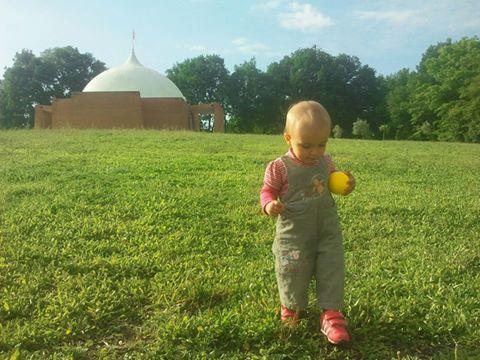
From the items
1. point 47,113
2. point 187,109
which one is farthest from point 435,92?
point 47,113

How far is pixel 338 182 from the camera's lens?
276 cm

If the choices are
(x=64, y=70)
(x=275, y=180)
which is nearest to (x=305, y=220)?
(x=275, y=180)

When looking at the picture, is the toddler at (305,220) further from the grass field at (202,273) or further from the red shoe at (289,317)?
the grass field at (202,273)

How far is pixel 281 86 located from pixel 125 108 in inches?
1059

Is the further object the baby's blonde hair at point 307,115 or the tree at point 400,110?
the tree at point 400,110

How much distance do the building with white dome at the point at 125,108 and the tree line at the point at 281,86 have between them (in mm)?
17792

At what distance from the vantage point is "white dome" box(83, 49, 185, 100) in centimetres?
3519

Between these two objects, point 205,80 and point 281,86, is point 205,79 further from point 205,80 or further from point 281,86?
point 281,86

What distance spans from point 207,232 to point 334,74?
5050cm

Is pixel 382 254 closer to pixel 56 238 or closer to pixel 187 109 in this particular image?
pixel 56 238

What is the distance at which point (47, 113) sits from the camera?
32812mm

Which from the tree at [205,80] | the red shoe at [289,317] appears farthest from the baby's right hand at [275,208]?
the tree at [205,80]

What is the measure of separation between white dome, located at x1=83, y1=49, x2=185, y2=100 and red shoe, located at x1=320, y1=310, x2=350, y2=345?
33.5 meters

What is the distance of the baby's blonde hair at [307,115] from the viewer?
2674mm
